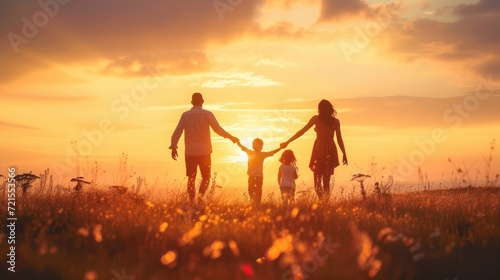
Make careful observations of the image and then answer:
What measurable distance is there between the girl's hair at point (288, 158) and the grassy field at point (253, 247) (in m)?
5.69

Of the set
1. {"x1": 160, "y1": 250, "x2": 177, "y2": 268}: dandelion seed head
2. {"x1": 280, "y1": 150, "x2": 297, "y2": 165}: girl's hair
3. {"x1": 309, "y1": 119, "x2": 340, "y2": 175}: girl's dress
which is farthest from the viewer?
{"x1": 280, "y1": 150, "x2": 297, "y2": 165}: girl's hair

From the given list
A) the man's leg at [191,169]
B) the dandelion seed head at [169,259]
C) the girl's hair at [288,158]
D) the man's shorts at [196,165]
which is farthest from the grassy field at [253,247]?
the girl's hair at [288,158]

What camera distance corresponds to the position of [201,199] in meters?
12.2

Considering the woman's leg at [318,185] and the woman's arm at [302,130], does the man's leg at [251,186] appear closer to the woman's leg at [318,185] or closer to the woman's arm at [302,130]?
the woman's arm at [302,130]

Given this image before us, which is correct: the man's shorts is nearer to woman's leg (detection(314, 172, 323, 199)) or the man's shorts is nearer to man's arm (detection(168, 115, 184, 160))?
man's arm (detection(168, 115, 184, 160))

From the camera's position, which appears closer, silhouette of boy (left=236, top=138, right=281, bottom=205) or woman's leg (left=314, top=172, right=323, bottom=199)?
woman's leg (left=314, top=172, right=323, bottom=199)

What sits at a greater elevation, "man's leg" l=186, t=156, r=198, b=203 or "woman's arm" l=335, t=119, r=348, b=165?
"woman's arm" l=335, t=119, r=348, b=165

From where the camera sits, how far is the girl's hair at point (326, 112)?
13.5m

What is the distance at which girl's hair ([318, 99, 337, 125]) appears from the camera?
44.1 feet

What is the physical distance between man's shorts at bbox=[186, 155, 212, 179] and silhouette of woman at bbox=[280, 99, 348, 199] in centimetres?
259

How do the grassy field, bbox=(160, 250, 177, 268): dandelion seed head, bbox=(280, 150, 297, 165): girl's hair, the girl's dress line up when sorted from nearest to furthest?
the grassy field
bbox=(160, 250, 177, 268): dandelion seed head
the girl's dress
bbox=(280, 150, 297, 165): girl's hair

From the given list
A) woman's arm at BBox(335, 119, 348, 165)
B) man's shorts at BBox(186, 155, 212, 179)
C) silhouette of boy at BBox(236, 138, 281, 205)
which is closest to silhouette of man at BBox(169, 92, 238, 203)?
man's shorts at BBox(186, 155, 212, 179)

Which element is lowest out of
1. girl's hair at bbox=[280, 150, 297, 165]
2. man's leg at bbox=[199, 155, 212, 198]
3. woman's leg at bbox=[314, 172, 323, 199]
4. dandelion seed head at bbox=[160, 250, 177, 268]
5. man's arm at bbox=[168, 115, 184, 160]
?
dandelion seed head at bbox=[160, 250, 177, 268]

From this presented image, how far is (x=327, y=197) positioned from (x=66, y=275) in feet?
24.9
